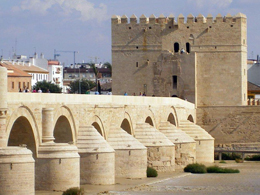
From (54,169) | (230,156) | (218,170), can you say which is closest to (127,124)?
(218,170)

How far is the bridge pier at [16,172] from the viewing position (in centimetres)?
2309

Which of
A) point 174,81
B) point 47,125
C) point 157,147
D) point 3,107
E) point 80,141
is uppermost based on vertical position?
point 174,81

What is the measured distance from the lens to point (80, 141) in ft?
98.7

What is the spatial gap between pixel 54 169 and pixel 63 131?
346 cm

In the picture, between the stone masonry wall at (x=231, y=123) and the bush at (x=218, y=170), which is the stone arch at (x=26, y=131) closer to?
the bush at (x=218, y=170)

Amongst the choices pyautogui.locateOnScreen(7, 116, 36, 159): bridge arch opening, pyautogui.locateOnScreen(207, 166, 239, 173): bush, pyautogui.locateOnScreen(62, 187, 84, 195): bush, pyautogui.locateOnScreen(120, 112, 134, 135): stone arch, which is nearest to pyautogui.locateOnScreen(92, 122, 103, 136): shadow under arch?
pyautogui.locateOnScreen(120, 112, 134, 135): stone arch

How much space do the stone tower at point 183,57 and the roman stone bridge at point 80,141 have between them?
7385mm

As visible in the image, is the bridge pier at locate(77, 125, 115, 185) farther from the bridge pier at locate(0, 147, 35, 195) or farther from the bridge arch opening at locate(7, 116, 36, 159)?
the bridge pier at locate(0, 147, 35, 195)

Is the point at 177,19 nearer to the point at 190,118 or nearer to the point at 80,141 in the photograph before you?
the point at 190,118

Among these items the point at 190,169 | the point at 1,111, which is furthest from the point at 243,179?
the point at 1,111

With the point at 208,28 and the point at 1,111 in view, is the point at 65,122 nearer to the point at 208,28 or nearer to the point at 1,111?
the point at 1,111

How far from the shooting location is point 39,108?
27.0 m

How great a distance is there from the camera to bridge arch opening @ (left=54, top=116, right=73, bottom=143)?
1163 inches

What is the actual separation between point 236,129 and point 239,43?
473 centimetres
